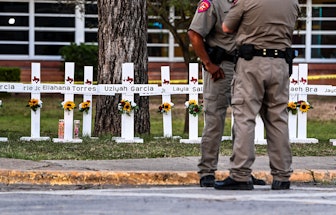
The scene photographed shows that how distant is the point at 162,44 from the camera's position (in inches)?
1412

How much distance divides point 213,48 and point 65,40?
85.9 ft

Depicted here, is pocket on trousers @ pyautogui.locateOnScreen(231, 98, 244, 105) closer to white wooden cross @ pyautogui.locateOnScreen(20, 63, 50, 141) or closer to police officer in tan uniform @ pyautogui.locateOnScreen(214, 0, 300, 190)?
police officer in tan uniform @ pyautogui.locateOnScreen(214, 0, 300, 190)

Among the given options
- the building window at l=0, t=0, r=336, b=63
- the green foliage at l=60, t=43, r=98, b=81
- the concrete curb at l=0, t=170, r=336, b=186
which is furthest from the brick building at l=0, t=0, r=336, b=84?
the concrete curb at l=0, t=170, r=336, b=186

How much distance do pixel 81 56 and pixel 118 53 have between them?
1787cm

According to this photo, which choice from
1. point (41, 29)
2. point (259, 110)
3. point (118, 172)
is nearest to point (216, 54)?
point (259, 110)

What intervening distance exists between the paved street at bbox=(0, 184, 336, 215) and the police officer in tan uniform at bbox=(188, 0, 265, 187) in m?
0.41

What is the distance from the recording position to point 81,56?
31.6 m

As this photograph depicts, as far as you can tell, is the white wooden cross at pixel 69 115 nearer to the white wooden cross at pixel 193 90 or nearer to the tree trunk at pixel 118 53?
the tree trunk at pixel 118 53

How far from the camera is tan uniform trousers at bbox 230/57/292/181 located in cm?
855

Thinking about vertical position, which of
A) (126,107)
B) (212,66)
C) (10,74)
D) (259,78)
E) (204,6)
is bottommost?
(126,107)

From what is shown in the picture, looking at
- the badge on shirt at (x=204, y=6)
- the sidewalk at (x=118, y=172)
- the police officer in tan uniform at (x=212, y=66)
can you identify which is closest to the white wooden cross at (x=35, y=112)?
the sidewalk at (x=118, y=172)

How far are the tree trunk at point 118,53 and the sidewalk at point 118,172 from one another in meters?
3.22

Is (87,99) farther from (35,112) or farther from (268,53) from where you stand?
(268,53)

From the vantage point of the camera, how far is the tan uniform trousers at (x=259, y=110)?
855 centimetres
